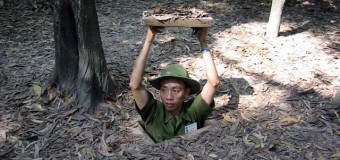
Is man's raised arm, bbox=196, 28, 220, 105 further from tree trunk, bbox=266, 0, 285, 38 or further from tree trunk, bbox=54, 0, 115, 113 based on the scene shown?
tree trunk, bbox=266, 0, 285, 38

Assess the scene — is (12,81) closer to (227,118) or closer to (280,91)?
(227,118)

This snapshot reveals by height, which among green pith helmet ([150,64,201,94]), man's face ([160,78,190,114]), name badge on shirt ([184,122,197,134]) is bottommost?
name badge on shirt ([184,122,197,134])

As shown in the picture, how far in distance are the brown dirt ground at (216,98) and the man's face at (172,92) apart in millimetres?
362

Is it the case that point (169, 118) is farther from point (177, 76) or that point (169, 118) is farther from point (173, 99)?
point (177, 76)

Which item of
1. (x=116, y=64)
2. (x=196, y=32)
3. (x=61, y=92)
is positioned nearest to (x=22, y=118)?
(x=61, y=92)

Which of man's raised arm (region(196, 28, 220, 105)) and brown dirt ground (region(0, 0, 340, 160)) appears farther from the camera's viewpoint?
man's raised arm (region(196, 28, 220, 105))

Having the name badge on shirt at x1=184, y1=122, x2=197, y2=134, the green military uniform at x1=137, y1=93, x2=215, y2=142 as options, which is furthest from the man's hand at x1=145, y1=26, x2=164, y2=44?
the name badge on shirt at x1=184, y1=122, x2=197, y2=134

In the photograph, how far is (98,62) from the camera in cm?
407

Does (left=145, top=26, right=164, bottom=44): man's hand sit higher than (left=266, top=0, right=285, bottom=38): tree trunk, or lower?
higher

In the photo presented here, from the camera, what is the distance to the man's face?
3639mm

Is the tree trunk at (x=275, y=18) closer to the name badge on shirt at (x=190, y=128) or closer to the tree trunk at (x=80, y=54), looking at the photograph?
the name badge on shirt at (x=190, y=128)

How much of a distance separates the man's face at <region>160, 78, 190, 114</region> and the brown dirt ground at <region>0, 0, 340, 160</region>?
0.36m

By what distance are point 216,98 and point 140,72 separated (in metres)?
1.28

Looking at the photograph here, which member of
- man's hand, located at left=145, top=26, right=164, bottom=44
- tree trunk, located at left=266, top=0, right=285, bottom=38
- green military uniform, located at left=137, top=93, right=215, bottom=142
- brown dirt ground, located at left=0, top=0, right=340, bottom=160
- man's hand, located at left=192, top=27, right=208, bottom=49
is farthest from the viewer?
tree trunk, located at left=266, top=0, right=285, bottom=38
